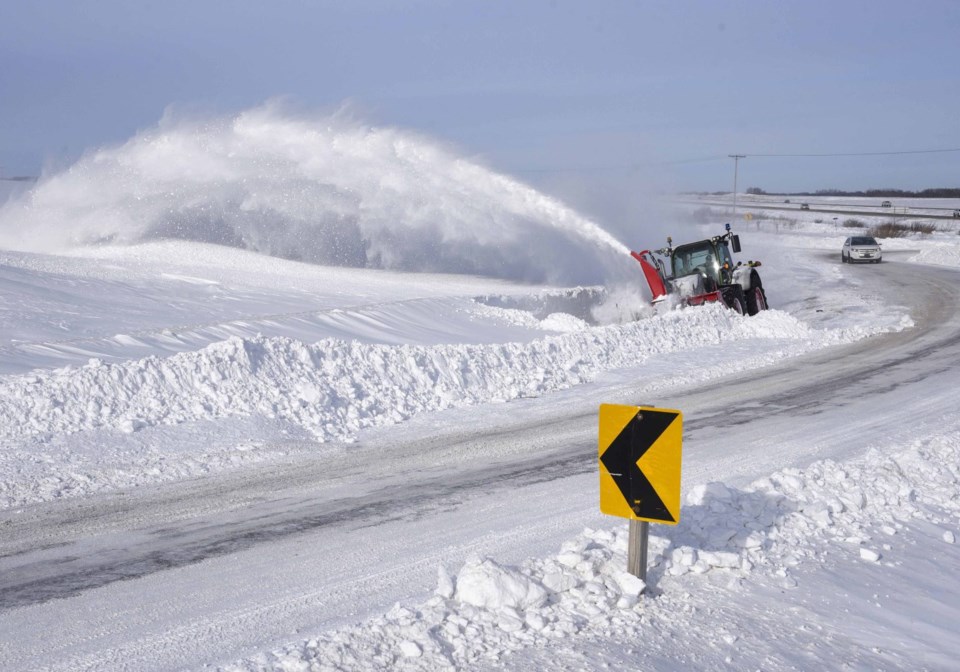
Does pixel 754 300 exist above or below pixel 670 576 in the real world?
above

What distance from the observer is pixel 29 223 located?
2808 centimetres

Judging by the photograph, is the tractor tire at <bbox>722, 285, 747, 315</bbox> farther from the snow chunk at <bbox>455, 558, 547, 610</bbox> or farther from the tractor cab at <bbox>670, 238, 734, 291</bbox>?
the snow chunk at <bbox>455, 558, 547, 610</bbox>

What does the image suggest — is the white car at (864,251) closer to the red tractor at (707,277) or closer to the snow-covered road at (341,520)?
the red tractor at (707,277)

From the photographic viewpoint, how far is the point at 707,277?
21281mm

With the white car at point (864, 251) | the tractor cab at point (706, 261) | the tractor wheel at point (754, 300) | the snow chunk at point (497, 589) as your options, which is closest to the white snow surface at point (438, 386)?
the snow chunk at point (497, 589)

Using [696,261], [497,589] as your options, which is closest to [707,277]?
[696,261]

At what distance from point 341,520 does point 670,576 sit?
275cm

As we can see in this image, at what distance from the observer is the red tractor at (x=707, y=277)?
2083cm

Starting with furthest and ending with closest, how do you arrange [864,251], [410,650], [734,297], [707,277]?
[864,251] → [707,277] → [734,297] → [410,650]

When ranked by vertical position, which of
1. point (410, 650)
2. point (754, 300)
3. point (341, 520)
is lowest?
point (341, 520)

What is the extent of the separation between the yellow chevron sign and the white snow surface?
47 cm

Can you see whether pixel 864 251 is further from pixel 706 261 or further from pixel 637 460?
pixel 637 460

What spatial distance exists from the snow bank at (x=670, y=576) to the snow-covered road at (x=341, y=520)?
61 cm

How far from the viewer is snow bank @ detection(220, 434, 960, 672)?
178 inches
